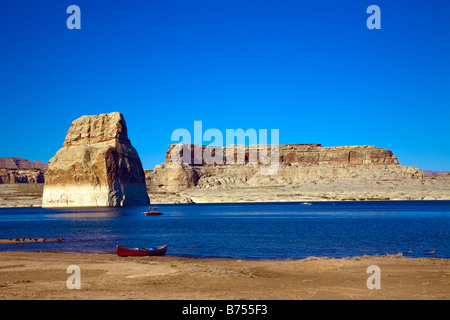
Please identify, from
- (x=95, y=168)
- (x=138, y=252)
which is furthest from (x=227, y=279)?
(x=95, y=168)

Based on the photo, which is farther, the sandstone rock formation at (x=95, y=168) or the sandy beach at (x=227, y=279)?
the sandstone rock formation at (x=95, y=168)

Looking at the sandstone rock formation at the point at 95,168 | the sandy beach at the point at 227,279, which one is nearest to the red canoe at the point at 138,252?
the sandy beach at the point at 227,279

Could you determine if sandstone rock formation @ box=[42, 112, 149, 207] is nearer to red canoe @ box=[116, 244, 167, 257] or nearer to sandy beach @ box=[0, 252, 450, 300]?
red canoe @ box=[116, 244, 167, 257]

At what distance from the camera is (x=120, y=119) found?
10288 cm

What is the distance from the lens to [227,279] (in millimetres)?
18594

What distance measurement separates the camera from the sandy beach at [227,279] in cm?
1507

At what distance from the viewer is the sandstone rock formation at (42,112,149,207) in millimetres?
91062

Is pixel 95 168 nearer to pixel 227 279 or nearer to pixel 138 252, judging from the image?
pixel 138 252

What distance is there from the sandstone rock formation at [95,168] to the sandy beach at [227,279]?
2615 inches

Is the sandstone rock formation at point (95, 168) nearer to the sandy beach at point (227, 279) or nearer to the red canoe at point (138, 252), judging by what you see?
Result: the red canoe at point (138, 252)

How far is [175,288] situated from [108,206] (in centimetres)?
7865

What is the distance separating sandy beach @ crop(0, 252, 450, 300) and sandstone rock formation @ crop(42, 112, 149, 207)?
66409mm

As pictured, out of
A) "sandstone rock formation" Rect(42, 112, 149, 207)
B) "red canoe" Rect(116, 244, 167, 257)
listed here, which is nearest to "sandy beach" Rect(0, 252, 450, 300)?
"red canoe" Rect(116, 244, 167, 257)
